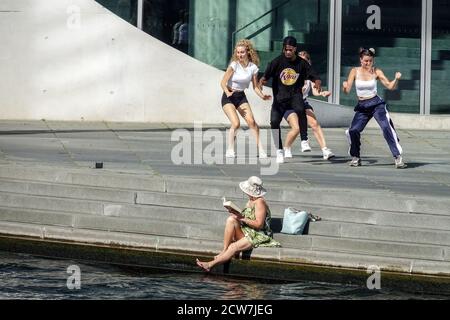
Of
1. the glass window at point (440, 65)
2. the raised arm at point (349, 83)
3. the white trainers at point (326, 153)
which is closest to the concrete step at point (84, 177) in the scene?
the raised arm at point (349, 83)

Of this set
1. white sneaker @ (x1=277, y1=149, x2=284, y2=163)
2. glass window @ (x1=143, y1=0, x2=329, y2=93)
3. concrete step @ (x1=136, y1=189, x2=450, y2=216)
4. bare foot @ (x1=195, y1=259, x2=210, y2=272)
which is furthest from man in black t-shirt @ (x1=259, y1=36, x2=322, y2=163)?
glass window @ (x1=143, y1=0, x2=329, y2=93)

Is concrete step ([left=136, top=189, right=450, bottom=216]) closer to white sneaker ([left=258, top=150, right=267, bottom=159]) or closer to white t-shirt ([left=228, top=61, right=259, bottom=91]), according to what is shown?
white t-shirt ([left=228, top=61, right=259, bottom=91])

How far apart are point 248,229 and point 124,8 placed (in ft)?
32.1

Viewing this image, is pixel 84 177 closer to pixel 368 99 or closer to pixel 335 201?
pixel 335 201

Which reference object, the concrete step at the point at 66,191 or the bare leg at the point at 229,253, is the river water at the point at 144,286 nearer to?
the bare leg at the point at 229,253

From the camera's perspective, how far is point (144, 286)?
53.1 feet

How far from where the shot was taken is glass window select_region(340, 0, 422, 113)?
25.8 m

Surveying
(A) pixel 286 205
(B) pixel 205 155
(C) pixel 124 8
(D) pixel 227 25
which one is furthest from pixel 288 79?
(C) pixel 124 8

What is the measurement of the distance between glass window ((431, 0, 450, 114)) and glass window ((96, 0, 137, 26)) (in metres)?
5.45

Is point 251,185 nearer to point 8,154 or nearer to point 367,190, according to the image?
point 367,190

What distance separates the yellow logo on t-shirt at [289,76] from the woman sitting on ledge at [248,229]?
346cm

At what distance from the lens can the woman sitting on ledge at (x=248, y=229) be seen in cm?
1683
